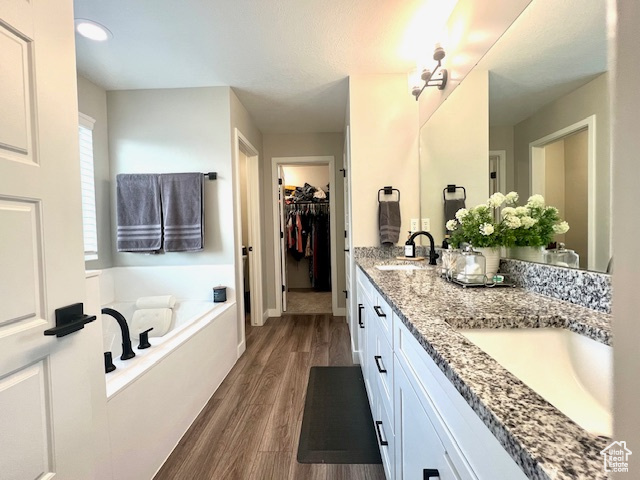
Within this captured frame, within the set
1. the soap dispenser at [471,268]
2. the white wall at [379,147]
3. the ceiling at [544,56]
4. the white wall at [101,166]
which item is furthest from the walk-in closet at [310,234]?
the ceiling at [544,56]

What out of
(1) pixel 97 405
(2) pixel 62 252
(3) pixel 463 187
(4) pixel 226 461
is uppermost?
(3) pixel 463 187

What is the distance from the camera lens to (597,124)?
71cm

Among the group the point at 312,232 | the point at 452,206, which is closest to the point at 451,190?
the point at 452,206

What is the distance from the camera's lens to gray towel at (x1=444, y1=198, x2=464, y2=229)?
1.70 m

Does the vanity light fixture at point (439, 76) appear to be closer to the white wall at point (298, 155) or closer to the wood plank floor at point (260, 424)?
the white wall at point (298, 155)

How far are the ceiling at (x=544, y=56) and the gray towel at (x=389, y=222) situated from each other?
1004 mm

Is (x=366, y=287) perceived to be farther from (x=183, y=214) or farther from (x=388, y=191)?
(x=183, y=214)

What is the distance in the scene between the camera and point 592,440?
0.31 m

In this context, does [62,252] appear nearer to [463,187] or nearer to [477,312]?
[477,312]

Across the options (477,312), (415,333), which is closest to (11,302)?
(415,333)

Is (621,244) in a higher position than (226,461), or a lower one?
higher

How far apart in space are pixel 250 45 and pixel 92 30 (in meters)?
0.97

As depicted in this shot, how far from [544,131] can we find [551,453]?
3.43 feet

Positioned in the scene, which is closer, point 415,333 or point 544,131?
point 415,333
